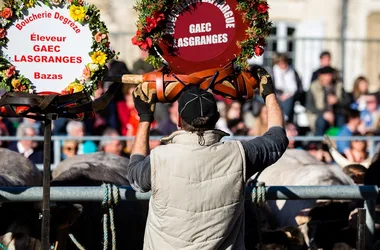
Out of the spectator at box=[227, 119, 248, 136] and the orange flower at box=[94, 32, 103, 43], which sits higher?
the orange flower at box=[94, 32, 103, 43]

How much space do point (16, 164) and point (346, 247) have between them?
2714mm

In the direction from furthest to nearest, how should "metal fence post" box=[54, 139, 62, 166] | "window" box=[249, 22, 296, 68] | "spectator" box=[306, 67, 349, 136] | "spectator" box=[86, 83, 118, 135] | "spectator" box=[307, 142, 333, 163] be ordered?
"window" box=[249, 22, 296, 68] → "spectator" box=[306, 67, 349, 136] → "spectator" box=[86, 83, 118, 135] → "spectator" box=[307, 142, 333, 163] → "metal fence post" box=[54, 139, 62, 166]

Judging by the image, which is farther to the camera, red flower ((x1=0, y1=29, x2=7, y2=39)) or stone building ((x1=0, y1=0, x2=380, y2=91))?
stone building ((x1=0, y1=0, x2=380, y2=91))

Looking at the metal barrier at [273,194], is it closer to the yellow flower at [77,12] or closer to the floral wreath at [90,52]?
the floral wreath at [90,52]

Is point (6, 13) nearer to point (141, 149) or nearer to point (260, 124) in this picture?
point (141, 149)

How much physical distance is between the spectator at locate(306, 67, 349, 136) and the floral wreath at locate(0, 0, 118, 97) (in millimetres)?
8309

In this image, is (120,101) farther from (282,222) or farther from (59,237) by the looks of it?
(59,237)

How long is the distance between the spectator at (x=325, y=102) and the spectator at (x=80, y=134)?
385 cm

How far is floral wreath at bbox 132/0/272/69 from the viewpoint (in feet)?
16.2

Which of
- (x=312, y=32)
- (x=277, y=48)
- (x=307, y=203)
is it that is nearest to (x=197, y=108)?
(x=307, y=203)

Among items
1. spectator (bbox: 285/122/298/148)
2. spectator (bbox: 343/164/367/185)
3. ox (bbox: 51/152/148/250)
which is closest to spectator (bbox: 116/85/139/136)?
spectator (bbox: 285/122/298/148)

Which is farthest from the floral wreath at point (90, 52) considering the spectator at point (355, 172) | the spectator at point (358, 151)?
the spectator at point (358, 151)

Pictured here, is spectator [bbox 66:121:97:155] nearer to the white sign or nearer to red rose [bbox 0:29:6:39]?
the white sign

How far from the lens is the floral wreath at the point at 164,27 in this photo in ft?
16.2
